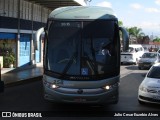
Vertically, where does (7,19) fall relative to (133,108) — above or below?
above

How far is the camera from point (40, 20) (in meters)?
37.4

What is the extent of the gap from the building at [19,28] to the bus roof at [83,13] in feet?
47.0

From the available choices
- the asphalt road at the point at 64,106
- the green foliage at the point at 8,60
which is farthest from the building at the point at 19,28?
the asphalt road at the point at 64,106

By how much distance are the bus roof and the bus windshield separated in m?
0.18

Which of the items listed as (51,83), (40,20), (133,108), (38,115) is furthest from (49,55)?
(40,20)

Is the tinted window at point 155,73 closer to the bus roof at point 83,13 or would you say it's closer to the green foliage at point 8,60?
the bus roof at point 83,13

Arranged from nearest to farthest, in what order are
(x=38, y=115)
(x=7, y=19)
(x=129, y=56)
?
1. (x=38, y=115)
2. (x=7, y=19)
3. (x=129, y=56)

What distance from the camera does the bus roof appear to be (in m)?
12.6

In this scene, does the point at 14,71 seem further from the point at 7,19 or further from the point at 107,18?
the point at 107,18

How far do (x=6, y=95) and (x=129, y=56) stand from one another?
1004 inches

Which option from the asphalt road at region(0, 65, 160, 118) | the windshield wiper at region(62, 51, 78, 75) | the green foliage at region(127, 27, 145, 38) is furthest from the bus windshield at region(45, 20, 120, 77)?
the green foliage at region(127, 27, 145, 38)

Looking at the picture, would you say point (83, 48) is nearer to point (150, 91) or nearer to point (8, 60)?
point (150, 91)

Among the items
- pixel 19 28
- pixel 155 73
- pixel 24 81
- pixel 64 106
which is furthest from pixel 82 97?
pixel 19 28

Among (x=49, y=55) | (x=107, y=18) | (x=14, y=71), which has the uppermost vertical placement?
(x=107, y=18)
